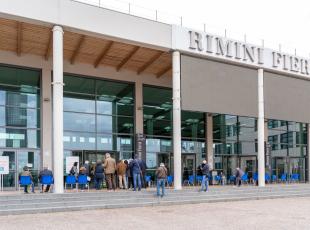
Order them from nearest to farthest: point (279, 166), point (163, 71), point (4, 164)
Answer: point (4, 164) → point (163, 71) → point (279, 166)

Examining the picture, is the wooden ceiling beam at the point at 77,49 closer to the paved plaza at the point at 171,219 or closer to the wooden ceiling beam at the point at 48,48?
the wooden ceiling beam at the point at 48,48

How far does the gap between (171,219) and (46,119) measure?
10.6 m

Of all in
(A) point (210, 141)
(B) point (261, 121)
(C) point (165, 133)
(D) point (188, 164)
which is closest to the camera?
(B) point (261, 121)

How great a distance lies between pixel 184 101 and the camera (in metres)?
18.5

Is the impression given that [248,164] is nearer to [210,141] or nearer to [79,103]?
[210,141]

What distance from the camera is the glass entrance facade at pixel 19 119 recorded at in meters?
18.8

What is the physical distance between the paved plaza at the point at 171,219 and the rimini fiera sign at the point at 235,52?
26.9 feet

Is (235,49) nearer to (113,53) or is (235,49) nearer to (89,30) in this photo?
(113,53)

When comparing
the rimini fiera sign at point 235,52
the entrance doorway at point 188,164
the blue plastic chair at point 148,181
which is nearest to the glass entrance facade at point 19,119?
the blue plastic chair at point 148,181

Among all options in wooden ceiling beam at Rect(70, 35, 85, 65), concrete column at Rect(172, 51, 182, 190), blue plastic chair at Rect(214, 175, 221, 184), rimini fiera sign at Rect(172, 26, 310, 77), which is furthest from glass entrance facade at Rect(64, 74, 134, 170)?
blue plastic chair at Rect(214, 175, 221, 184)

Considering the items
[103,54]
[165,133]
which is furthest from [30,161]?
[165,133]

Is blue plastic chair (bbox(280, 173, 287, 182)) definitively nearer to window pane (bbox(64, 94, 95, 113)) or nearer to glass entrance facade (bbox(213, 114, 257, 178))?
glass entrance facade (bbox(213, 114, 257, 178))

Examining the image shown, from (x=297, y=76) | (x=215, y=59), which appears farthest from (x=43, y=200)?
(x=297, y=76)

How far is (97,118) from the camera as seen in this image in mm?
21484
